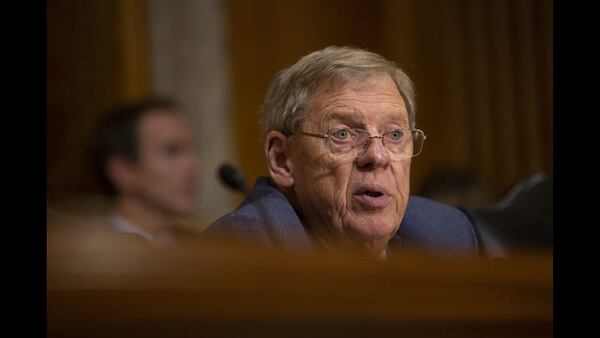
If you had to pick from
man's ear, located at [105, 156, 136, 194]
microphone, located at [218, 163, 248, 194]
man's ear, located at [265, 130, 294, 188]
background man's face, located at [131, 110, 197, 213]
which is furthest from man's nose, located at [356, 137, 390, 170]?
man's ear, located at [105, 156, 136, 194]

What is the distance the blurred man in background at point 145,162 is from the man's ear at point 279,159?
692 mm

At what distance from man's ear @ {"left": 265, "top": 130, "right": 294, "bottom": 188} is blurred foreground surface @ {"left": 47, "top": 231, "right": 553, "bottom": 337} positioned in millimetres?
362

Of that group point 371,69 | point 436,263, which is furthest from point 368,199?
point 436,263

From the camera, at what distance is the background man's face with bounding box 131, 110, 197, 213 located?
67.1 inches

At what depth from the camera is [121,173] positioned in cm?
199

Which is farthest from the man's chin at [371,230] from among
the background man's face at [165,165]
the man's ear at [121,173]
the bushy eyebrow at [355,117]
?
the man's ear at [121,173]

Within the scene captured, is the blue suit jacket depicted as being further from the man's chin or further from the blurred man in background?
the blurred man in background

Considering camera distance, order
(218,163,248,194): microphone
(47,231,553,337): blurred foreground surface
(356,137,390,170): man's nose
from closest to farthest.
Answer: (47,231,553,337): blurred foreground surface
(356,137,390,170): man's nose
(218,163,248,194): microphone

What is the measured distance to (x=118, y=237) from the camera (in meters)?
0.55

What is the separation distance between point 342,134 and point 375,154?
48mm

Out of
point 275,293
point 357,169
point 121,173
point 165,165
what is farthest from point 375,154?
point 121,173

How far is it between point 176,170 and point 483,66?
3.90ft

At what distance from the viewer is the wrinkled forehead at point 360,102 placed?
2.81 feet
